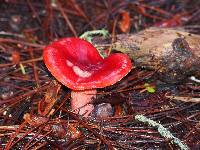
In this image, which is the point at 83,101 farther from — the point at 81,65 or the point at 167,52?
the point at 167,52

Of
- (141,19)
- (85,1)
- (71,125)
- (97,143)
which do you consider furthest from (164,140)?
(85,1)

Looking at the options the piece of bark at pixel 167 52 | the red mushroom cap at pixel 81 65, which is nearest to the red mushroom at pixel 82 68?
the red mushroom cap at pixel 81 65

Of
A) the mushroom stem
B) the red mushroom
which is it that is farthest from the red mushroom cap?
the mushroom stem

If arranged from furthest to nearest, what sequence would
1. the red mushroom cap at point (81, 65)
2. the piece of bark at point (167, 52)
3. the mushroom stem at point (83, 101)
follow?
1. the piece of bark at point (167, 52)
2. the mushroom stem at point (83, 101)
3. the red mushroom cap at point (81, 65)

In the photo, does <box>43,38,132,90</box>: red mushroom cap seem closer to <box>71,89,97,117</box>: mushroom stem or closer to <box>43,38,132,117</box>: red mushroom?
<box>43,38,132,117</box>: red mushroom

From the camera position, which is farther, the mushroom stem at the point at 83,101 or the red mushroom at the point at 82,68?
the mushroom stem at the point at 83,101

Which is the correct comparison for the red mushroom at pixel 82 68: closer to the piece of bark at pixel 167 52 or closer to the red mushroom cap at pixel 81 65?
the red mushroom cap at pixel 81 65
